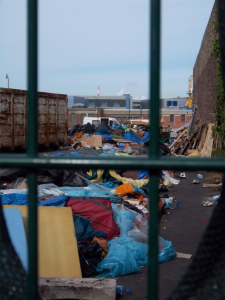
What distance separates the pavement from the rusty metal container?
22.4 ft

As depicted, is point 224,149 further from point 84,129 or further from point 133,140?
point 84,129

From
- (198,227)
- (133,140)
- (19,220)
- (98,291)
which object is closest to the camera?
(98,291)

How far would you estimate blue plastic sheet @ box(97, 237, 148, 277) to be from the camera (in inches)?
221

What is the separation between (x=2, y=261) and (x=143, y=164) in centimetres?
51

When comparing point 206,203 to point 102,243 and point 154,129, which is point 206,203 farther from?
point 154,129

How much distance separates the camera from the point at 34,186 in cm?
121

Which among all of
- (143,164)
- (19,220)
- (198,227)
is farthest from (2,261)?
(198,227)

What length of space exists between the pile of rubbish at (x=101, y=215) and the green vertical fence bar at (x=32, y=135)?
14.3 ft

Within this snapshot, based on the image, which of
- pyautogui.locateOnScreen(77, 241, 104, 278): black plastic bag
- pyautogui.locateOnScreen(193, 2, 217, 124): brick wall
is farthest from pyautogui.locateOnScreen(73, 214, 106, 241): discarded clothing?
pyautogui.locateOnScreen(193, 2, 217, 124): brick wall

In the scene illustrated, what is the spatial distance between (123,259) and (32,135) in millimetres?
4758

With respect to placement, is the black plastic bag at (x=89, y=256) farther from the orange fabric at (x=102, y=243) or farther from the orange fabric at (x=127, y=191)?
the orange fabric at (x=127, y=191)

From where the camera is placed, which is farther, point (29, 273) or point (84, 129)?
point (84, 129)

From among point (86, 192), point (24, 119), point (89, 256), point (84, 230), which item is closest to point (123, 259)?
point (89, 256)

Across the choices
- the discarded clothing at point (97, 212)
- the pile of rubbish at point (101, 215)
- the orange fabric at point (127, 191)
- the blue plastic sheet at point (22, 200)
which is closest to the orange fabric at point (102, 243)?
the pile of rubbish at point (101, 215)
